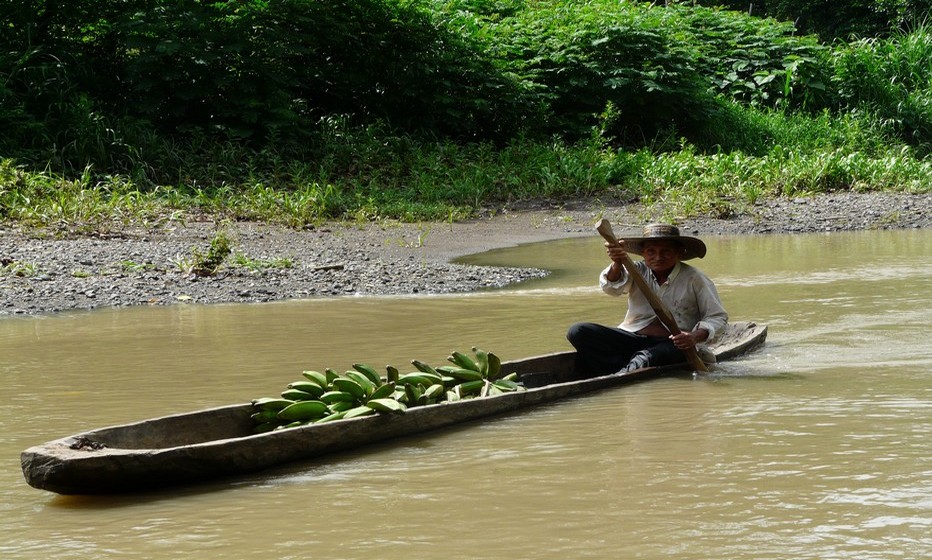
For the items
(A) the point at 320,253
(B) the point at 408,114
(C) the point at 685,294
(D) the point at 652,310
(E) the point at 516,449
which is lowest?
(E) the point at 516,449

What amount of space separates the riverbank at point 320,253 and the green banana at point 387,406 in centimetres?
518

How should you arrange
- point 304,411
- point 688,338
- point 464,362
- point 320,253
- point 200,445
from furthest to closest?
point 320,253 → point 688,338 → point 464,362 → point 304,411 → point 200,445

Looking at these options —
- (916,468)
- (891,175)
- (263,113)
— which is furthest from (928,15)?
(916,468)

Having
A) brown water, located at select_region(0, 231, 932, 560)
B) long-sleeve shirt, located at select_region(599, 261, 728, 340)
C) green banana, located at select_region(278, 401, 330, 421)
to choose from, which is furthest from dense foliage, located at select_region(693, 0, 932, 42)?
green banana, located at select_region(278, 401, 330, 421)

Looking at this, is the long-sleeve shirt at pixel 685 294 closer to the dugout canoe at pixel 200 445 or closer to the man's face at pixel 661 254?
the man's face at pixel 661 254

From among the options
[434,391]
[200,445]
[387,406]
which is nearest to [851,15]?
[434,391]

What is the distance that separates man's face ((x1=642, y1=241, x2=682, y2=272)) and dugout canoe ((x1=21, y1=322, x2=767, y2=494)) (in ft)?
4.29

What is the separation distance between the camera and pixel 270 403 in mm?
5320

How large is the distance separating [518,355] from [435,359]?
2.08 feet

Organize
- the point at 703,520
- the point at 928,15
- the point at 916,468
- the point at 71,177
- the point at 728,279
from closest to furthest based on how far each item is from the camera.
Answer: the point at 703,520 < the point at 916,468 < the point at 728,279 < the point at 71,177 < the point at 928,15

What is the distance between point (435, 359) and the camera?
7.61 m

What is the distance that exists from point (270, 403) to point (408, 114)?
14.5m

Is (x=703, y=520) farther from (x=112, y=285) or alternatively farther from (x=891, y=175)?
(x=891, y=175)

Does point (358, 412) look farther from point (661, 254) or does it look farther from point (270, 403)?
point (661, 254)
